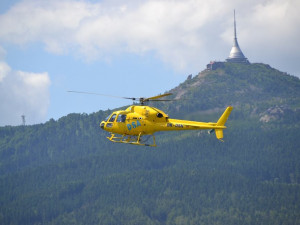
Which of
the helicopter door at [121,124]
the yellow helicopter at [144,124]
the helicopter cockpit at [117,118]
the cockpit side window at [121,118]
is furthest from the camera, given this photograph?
the helicopter cockpit at [117,118]

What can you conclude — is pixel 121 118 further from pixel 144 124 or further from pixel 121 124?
pixel 144 124

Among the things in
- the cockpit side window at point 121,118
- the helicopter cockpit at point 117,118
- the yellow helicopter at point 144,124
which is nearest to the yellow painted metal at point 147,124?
the yellow helicopter at point 144,124

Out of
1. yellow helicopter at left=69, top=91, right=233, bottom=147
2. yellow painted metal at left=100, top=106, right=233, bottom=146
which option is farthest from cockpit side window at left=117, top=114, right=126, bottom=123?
yellow painted metal at left=100, top=106, right=233, bottom=146

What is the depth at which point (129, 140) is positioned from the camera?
90750 mm

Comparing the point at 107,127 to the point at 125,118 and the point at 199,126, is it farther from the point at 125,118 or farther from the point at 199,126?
the point at 199,126

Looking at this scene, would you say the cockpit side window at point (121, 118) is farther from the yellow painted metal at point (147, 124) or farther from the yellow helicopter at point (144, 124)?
the yellow painted metal at point (147, 124)

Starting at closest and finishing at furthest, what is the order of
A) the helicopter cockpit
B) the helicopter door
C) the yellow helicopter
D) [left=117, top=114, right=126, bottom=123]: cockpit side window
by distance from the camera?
the yellow helicopter
the helicopter door
[left=117, top=114, right=126, bottom=123]: cockpit side window
the helicopter cockpit

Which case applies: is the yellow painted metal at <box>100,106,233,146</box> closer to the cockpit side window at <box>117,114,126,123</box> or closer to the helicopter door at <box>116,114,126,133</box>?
the helicopter door at <box>116,114,126,133</box>

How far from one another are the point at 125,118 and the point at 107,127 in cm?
323

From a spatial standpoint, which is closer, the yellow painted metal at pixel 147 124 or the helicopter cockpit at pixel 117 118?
the yellow painted metal at pixel 147 124

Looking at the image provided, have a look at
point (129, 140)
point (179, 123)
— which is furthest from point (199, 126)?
point (129, 140)

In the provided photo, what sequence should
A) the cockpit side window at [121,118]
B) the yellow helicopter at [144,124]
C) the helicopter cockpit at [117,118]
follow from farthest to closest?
the helicopter cockpit at [117,118] → the cockpit side window at [121,118] → the yellow helicopter at [144,124]

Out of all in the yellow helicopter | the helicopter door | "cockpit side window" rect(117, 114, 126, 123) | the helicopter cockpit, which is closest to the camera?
the yellow helicopter

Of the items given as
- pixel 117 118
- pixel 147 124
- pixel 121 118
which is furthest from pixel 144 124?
pixel 117 118
